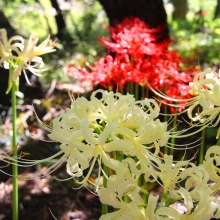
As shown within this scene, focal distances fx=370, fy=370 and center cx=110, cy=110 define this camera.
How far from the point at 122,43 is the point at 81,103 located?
2.86 ft

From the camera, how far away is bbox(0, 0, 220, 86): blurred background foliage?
4.20m

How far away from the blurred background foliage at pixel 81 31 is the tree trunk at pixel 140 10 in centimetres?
74

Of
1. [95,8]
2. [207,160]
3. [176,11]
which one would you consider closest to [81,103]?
[207,160]

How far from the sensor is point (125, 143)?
0.76m

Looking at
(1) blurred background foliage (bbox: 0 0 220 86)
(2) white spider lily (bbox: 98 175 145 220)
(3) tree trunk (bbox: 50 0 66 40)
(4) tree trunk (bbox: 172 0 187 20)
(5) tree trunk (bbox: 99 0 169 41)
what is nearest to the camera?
(2) white spider lily (bbox: 98 175 145 220)

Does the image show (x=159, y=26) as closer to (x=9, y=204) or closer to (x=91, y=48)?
(x=9, y=204)

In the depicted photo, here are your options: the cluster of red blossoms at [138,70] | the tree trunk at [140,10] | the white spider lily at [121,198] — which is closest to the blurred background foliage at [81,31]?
the tree trunk at [140,10]

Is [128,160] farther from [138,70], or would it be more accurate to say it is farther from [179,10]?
[179,10]

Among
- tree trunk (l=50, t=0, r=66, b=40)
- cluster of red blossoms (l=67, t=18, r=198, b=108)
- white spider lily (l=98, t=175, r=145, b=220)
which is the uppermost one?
tree trunk (l=50, t=0, r=66, b=40)

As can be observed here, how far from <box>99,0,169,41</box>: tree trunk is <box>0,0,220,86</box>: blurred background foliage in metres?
0.74

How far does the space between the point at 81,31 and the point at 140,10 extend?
321 centimetres

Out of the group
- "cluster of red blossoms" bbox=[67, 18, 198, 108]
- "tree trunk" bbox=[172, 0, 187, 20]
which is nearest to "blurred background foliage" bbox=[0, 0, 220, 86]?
"tree trunk" bbox=[172, 0, 187, 20]

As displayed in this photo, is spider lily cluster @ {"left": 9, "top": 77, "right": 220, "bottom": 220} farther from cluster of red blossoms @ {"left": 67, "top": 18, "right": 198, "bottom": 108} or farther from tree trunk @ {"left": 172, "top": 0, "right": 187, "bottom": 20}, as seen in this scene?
tree trunk @ {"left": 172, "top": 0, "right": 187, "bottom": 20}

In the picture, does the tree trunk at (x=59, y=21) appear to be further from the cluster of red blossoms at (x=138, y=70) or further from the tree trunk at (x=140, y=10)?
the cluster of red blossoms at (x=138, y=70)
